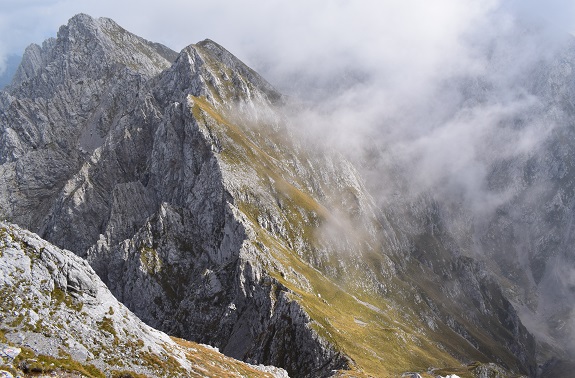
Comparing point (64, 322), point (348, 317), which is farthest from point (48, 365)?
point (348, 317)

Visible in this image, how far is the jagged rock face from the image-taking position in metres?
38.5

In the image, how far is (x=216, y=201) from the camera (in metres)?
174

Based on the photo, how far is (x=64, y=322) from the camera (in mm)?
42844

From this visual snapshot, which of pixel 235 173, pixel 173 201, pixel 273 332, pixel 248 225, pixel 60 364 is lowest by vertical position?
pixel 60 364

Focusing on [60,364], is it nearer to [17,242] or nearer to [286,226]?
[17,242]

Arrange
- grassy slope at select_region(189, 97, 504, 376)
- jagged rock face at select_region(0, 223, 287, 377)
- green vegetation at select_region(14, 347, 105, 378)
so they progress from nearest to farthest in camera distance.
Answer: green vegetation at select_region(14, 347, 105, 378) → jagged rock face at select_region(0, 223, 287, 377) → grassy slope at select_region(189, 97, 504, 376)

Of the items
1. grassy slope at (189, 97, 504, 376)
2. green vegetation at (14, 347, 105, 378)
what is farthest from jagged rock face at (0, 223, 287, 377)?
grassy slope at (189, 97, 504, 376)

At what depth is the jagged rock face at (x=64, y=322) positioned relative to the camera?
3847 centimetres

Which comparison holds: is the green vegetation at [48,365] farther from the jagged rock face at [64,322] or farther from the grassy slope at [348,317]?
the grassy slope at [348,317]

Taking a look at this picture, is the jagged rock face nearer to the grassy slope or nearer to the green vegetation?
the green vegetation

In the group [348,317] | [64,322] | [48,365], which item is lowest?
[48,365]

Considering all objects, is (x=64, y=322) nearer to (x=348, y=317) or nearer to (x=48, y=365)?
(x=48, y=365)

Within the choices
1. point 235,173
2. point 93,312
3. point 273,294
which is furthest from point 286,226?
point 93,312

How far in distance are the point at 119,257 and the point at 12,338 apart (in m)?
140
